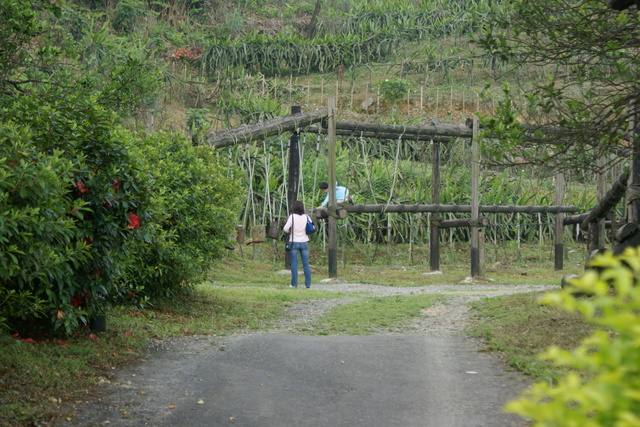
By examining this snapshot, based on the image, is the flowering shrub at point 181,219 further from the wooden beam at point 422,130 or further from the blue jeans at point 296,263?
the wooden beam at point 422,130

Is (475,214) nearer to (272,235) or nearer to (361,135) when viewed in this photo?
(361,135)

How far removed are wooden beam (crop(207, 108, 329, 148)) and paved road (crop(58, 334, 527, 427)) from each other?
20.5 ft

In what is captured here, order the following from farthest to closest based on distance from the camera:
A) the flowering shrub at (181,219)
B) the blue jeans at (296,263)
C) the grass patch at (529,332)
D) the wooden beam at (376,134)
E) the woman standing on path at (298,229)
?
1. the wooden beam at (376,134)
2. the woman standing on path at (298,229)
3. the blue jeans at (296,263)
4. the flowering shrub at (181,219)
5. the grass patch at (529,332)

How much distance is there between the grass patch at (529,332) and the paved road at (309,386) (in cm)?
18

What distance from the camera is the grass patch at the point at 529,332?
6.08 m

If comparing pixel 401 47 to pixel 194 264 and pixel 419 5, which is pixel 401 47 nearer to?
pixel 419 5

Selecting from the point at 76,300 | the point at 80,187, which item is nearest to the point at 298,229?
the point at 76,300

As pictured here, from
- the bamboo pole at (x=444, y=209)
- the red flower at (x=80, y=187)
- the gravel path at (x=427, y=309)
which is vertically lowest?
the gravel path at (x=427, y=309)

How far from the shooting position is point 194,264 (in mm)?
8625

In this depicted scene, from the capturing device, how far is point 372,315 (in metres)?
9.57

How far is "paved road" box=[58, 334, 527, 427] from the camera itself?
4.84 metres

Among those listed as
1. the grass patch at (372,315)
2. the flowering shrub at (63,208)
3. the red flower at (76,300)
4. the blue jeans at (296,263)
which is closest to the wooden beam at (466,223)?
the blue jeans at (296,263)

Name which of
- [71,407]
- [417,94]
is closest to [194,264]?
[71,407]

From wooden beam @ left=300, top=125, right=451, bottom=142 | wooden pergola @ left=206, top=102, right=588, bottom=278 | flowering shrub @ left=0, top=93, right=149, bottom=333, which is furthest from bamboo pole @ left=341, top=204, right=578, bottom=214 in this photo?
flowering shrub @ left=0, top=93, right=149, bottom=333
